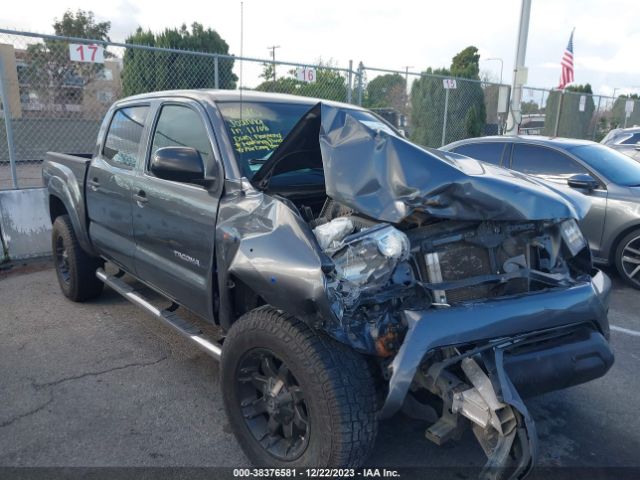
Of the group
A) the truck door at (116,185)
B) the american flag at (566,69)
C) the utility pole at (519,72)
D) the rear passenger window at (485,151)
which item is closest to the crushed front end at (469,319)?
the truck door at (116,185)

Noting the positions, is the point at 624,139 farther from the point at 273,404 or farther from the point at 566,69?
the point at 273,404

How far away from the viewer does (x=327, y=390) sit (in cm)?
228

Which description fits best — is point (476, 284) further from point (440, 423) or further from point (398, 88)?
point (398, 88)

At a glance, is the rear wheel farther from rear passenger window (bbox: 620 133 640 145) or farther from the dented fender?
rear passenger window (bbox: 620 133 640 145)

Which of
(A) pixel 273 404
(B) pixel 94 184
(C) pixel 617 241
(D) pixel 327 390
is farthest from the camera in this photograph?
(C) pixel 617 241

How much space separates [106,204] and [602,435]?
3979 millimetres

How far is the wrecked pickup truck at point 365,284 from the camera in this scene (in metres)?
2.28

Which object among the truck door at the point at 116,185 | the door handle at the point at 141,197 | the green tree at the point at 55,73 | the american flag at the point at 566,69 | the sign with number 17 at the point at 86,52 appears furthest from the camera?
the american flag at the point at 566,69

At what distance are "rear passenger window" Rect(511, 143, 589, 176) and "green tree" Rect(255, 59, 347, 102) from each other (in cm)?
414

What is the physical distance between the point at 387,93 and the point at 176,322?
1176cm

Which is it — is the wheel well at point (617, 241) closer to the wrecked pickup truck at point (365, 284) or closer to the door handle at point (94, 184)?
the wrecked pickup truck at point (365, 284)

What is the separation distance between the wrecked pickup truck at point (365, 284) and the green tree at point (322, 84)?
640cm

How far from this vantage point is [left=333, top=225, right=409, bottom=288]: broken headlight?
94.3 inches

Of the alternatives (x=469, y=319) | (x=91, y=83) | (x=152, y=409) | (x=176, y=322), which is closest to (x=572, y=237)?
(x=469, y=319)
